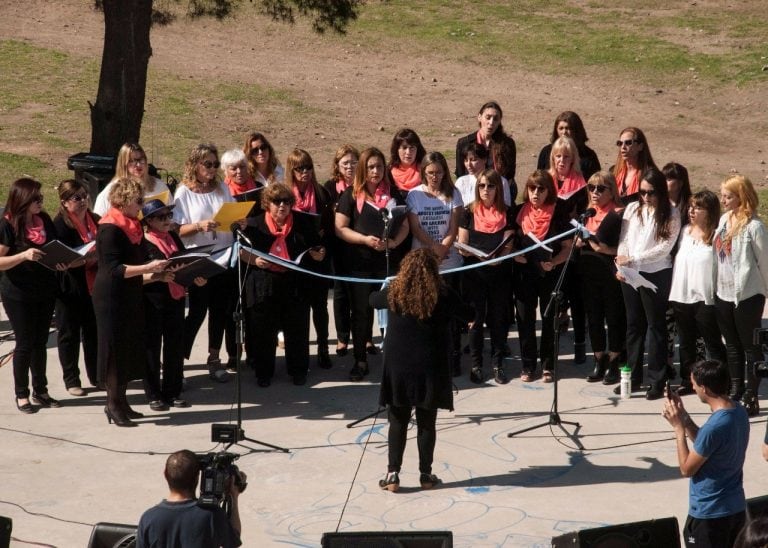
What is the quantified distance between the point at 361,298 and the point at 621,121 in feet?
48.7

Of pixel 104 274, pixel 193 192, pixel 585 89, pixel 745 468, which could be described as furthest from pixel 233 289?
pixel 585 89

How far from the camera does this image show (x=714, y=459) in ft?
21.1

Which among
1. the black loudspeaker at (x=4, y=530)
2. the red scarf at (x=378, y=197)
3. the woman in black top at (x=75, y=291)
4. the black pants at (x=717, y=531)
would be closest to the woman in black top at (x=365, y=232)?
the red scarf at (x=378, y=197)

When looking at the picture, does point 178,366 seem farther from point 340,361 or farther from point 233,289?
point 340,361

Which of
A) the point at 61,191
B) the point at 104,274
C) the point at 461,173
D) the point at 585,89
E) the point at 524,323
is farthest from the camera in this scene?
the point at 585,89

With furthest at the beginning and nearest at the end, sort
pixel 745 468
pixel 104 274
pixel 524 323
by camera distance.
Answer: pixel 524 323 < pixel 104 274 < pixel 745 468

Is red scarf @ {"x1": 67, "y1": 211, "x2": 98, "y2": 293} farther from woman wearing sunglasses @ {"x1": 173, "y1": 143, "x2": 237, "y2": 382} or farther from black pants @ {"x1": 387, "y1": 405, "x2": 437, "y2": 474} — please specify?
black pants @ {"x1": 387, "y1": 405, "x2": 437, "y2": 474}

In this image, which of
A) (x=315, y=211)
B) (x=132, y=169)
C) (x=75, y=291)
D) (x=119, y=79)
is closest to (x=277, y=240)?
(x=315, y=211)

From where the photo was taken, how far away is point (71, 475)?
877 cm

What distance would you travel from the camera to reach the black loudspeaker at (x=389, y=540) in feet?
19.9

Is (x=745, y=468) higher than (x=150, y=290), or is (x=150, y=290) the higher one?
(x=150, y=290)

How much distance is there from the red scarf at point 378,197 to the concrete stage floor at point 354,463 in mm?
1479

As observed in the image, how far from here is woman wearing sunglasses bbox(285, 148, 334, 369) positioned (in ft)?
35.5

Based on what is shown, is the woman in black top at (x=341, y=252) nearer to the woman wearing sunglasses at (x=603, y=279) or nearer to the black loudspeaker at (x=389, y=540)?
the woman wearing sunglasses at (x=603, y=279)
